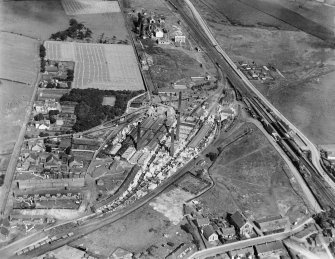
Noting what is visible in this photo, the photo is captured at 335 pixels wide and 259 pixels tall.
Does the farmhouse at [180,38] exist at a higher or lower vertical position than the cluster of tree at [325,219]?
lower

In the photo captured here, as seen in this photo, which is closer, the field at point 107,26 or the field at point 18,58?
the field at point 18,58

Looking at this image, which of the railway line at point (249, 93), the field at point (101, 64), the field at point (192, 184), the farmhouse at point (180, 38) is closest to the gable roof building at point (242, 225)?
the field at point (192, 184)

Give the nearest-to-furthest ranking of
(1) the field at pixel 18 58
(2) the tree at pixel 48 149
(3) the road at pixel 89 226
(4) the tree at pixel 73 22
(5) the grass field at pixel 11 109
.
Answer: (3) the road at pixel 89 226, (2) the tree at pixel 48 149, (5) the grass field at pixel 11 109, (1) the field at pixel 18 58, (4) the tree at pixel 73 22

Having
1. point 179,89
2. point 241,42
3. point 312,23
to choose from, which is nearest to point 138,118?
point 179,89

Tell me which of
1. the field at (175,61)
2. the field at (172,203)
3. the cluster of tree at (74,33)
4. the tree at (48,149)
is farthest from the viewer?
the cluster of tree at (74,33)

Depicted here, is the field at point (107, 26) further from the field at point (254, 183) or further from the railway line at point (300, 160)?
the field at point (254, 183)

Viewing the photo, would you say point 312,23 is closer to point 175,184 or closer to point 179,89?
point 179,89

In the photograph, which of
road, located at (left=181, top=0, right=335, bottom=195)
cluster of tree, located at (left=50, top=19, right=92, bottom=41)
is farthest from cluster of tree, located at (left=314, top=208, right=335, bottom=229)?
cluster of tree, located at (left=50, top=19, right=92, bottom=41)
